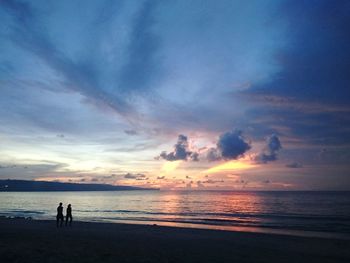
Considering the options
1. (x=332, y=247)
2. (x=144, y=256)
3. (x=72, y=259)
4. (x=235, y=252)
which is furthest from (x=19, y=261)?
(x=332, y=247)

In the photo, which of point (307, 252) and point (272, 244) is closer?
point (307, 252)

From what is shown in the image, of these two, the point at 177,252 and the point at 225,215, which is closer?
the point at 177,252

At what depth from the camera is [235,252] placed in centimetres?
1877

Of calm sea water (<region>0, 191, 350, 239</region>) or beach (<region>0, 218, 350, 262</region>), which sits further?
calm sea water (<region>0, 191, 350, 239</region>)

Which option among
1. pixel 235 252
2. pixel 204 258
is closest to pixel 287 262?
pixel 235 252

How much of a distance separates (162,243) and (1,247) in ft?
32.5

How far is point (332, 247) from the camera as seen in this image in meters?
22.1

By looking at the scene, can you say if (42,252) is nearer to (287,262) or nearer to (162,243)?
(162,243)

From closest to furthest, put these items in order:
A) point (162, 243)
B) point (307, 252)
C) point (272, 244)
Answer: point (307, 252) → point (162, 243) → point (272, 244)

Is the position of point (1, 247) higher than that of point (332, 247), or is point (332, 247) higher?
point (1, 247)

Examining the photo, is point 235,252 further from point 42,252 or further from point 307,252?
point 42,252

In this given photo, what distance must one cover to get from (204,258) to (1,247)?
36.7 ft

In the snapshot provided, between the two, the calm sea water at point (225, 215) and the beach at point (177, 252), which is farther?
the calm sea water at point (225, 215)

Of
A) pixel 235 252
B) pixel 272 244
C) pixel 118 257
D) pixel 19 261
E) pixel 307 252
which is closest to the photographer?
pixel 19 261
